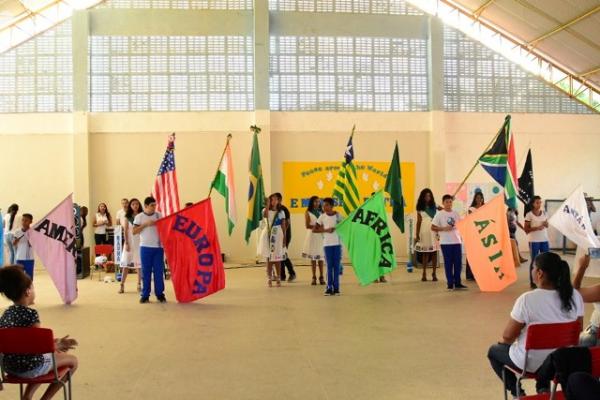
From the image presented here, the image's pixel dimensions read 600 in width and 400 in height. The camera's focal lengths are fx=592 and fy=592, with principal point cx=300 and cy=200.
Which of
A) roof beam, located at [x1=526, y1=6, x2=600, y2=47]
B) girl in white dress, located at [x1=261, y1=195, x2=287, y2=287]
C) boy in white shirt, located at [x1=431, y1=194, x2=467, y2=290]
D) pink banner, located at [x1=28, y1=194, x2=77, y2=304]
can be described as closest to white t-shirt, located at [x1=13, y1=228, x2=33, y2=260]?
pink banner, located at [x1=28, y1=194, x2=77, y2=304]

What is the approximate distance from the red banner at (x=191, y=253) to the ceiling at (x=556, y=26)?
329 inches

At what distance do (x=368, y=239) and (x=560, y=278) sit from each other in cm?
505

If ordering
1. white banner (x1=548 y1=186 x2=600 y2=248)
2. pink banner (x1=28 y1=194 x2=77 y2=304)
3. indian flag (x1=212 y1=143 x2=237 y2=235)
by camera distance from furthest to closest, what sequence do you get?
indian flag (x1=212 y1=143 x2=237 y2=235), pink banner (x1=28 y1=194 x2=77 y2=304), white banner (x1=548 y1=186 x2=600 y2=248)

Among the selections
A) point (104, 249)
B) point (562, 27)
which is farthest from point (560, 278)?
point (562, 27)

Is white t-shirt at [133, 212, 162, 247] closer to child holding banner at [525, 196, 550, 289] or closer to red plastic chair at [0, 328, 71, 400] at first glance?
red plastic chair at [0, 328, 71, 400]

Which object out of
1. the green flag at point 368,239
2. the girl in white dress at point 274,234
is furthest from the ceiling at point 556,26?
the girl in white dress at point 274,234

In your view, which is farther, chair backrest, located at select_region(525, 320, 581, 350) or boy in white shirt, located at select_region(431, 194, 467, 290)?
boy in white shirt, located at select_region(431, 194, 467, 290)

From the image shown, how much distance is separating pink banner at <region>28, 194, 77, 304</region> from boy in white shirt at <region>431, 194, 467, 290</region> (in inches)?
203

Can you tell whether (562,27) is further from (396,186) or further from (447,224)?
(447,224)

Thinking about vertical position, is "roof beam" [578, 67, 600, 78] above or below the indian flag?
above

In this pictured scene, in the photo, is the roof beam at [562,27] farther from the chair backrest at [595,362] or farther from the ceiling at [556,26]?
the chair backrest at [595,362]

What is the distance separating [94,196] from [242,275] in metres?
4.28

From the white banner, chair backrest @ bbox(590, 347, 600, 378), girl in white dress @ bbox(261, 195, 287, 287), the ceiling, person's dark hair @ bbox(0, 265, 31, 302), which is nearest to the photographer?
chair backrest @ bbox(590, 347, 600, 378)

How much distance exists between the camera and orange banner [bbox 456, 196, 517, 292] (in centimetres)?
843
